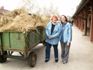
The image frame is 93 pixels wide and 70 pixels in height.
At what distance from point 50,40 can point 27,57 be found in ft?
3.60

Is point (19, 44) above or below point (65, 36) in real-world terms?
below

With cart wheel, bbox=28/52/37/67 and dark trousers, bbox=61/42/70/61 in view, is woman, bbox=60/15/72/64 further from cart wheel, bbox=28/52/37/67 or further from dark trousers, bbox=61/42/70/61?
cart wheel, bbox=28/52/37/67

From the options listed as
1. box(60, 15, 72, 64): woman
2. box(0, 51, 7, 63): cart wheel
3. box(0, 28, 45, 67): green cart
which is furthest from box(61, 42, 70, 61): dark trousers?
box(0, 51, 7, 63): cart wheel

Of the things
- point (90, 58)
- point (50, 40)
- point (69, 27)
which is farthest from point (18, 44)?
point (90, 58)

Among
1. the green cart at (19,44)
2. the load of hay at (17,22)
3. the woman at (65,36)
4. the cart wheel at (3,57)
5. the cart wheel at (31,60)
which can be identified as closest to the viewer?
the green cart at (19,44)

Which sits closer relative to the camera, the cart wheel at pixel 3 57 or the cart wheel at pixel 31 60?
the cart wheel at pixel 31 60

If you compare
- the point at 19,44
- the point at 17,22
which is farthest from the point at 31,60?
the point at 17,22

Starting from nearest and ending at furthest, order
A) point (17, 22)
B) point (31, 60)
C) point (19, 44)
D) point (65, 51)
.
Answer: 1. point (19, 44)
2. point (31, 60)
3. point (17, 22)
4. point (65, 51)

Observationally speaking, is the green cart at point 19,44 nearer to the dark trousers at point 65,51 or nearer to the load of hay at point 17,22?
the load of hay at point 17,22

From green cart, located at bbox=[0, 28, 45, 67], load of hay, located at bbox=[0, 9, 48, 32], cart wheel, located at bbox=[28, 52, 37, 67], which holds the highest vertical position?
load of hay, located at bbox=[0, 9, 48, 32]

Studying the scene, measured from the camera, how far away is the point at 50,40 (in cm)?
1007

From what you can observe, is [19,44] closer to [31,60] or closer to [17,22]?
[31,60]

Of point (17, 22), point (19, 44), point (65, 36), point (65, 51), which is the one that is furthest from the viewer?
point (65, 51)

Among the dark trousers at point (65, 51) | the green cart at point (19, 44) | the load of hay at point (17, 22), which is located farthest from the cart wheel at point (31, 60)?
the dark trousers at point (65, 51)
